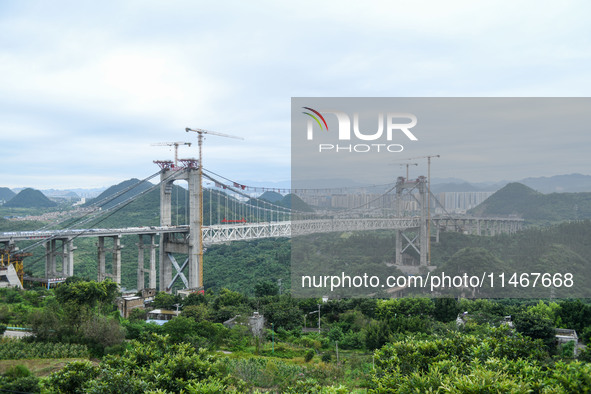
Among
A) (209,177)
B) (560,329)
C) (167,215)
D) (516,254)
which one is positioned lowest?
(560,329)

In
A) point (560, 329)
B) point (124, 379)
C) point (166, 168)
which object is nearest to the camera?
point (124, 379)

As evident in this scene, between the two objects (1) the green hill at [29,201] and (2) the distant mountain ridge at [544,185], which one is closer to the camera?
(2) the distant mountain ridge at [544,185]

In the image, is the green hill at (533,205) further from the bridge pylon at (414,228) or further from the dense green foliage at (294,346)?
the dense green foliage at (294,346)

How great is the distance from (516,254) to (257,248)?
14517 mm

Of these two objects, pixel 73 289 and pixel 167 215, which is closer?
pixel 73 289

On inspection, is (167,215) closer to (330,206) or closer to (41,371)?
(330,206)

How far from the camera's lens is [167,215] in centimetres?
1872

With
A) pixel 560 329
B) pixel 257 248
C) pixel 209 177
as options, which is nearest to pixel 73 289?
pixel 209 177

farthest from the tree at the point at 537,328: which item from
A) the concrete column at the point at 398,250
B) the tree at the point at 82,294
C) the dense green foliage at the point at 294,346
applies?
the concrete column at the point at 398,250

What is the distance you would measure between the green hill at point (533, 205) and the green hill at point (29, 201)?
52.1 metres

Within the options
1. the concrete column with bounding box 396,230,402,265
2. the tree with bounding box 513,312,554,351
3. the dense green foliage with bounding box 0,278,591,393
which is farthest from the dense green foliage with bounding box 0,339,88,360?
the concrete column with bounding box 396,230,402,265

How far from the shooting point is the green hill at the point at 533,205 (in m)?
19.9

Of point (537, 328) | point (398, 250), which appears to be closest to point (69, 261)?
point (398, 250)

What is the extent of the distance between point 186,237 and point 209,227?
1048 millimetres
